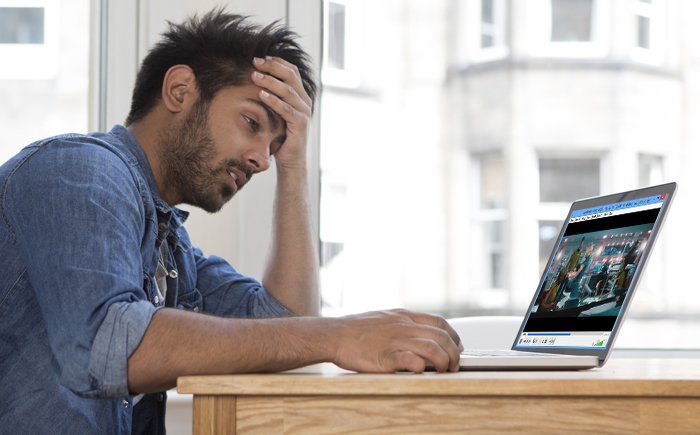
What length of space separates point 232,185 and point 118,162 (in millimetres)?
350

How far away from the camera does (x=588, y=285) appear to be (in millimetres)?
933

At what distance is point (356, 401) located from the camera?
0.62m

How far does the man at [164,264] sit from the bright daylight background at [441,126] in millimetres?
333

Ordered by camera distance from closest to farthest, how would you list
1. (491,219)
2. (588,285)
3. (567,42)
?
(588,285), (567,42), (491,219)

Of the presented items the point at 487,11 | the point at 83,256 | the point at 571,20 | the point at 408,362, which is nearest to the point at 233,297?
the point at 83,256

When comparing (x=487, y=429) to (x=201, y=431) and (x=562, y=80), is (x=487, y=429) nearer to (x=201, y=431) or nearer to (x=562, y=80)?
(x=201, y=431)

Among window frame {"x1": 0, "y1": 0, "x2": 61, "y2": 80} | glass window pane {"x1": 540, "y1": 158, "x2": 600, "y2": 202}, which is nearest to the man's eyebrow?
window frame {"x1": 0, "y1": 0, "x2": 61, "y2": 80}

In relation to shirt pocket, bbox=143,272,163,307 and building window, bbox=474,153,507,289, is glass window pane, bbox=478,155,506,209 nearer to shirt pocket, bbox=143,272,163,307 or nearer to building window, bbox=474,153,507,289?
building window, bbox=474,153,507,289

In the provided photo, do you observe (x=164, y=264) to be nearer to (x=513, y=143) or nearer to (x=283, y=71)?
(x=283, y=71)

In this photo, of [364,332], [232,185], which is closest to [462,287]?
[232,185]

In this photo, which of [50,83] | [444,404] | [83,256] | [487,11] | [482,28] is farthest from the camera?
[482,28]

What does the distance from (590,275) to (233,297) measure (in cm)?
79

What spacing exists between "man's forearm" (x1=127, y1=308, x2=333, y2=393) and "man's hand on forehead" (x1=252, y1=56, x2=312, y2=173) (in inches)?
24.2

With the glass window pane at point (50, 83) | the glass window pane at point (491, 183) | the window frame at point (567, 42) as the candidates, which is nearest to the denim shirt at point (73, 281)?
the glass window pane at point (50, 83)
